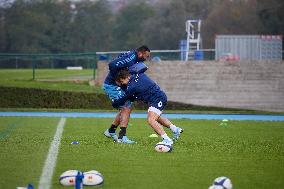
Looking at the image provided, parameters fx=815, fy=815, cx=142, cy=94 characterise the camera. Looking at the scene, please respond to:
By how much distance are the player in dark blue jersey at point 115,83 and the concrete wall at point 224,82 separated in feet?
59.0

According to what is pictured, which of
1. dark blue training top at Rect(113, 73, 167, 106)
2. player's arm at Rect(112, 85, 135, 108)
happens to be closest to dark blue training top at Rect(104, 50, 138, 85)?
player's arm at Rect(112, 85, 135, 108)

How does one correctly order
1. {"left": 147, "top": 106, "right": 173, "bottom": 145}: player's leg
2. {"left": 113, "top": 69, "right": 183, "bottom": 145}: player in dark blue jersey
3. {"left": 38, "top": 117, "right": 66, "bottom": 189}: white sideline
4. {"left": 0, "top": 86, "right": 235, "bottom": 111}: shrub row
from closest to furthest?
{"left": 38, "top": 117, "right": 66, "bottom": 189}: white sideline
{"left": 147, "top": 106, "right": 173, "bottom": 145}: player's leg
{"left": 113, "top": 69, "right": 183, "bottom": 145}: player in dark blue jersey
{"left": 0, "top": 86, "right": 235, "bottom": 111}: shrub row

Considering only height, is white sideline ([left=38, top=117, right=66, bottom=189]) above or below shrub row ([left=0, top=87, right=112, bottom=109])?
above

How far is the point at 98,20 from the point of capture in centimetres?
7600

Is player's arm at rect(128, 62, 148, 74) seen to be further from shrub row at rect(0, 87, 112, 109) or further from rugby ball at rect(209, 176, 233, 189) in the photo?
shrub row at rect(0, 87, 112, 109)

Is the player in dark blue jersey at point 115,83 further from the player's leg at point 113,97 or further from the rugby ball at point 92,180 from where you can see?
the rugby ball at point 92,180

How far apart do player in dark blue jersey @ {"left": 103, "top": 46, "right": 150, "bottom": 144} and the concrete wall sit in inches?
708

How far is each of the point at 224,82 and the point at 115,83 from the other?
1834cm

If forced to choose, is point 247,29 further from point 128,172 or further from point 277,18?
point 128,172

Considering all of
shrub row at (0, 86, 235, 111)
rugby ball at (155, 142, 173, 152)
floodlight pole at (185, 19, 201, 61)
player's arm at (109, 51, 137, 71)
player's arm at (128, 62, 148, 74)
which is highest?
player's arm at (109, 51, 137, 71)

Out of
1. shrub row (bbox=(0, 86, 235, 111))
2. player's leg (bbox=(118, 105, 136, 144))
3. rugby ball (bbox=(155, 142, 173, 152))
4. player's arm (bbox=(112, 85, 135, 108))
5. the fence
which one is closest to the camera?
rugby ball (bbox=(155, 142, 173, 152))

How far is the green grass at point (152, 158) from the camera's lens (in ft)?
33.2

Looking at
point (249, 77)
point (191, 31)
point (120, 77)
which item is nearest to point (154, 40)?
point (191, 31)

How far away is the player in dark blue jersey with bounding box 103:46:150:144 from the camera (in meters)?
15.2
